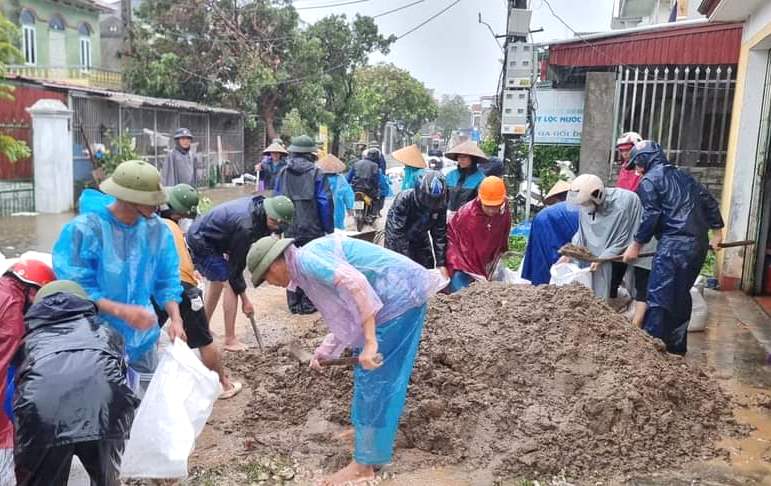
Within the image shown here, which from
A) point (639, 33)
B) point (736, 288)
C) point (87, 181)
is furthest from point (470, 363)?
point (87, 181)

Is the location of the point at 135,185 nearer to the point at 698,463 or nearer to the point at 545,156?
the point at 698,463

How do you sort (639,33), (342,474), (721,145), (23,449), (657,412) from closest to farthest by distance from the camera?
(23,449), (342,474), (657,412), (721,145), (639,33)

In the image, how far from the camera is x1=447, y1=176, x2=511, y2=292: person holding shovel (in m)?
5.75

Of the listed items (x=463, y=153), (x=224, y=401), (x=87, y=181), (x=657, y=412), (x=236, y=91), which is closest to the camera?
(x=657, y=412)

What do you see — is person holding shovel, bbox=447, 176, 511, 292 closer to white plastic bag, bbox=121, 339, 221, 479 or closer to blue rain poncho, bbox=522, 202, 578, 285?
blue rain poncho, bbox=522, 202, 578, 285

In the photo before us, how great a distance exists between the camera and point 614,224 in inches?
208

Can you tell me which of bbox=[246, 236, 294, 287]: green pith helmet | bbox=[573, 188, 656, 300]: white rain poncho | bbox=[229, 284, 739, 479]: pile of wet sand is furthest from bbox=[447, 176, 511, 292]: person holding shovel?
bbox=[246, 236, 294, 287]: green pith helmet

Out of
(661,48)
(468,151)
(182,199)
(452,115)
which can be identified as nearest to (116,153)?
(468,151)

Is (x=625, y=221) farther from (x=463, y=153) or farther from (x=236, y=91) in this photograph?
(x=236, y=91)

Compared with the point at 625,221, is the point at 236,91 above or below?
above

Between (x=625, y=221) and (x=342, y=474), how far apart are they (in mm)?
3131

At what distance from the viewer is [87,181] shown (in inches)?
573

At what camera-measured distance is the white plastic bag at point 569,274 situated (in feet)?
17.4

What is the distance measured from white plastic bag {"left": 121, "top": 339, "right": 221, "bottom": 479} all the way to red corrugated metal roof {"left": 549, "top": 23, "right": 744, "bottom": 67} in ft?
27.1
